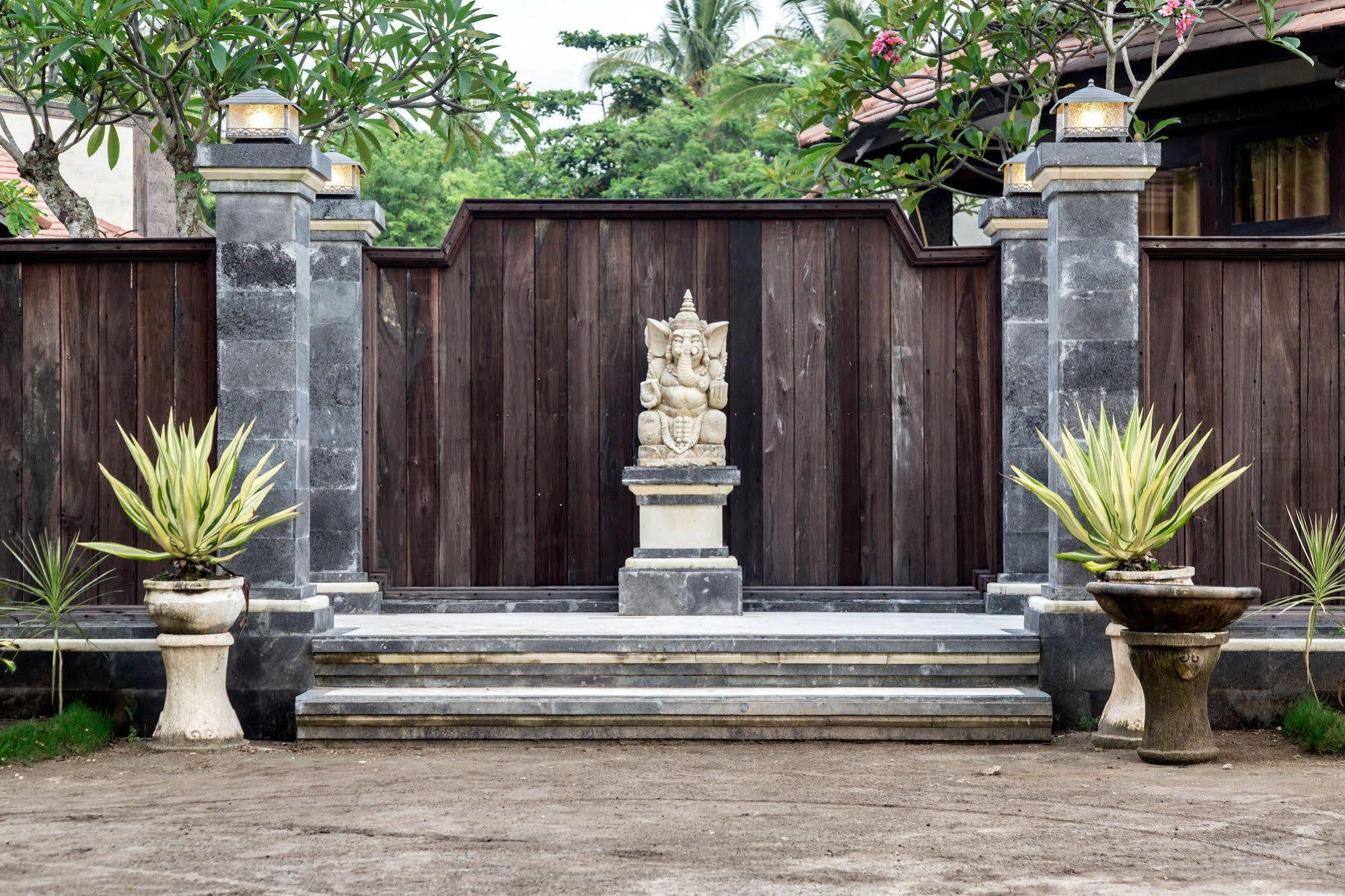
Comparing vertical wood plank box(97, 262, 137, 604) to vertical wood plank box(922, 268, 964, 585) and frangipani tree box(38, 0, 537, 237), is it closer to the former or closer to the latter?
frangipani tree box(38, 0, 537, 237)

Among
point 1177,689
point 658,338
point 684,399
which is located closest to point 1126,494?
point 1177,689

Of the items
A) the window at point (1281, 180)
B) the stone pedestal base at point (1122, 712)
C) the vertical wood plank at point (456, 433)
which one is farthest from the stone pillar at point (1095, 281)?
the window at point (1281, 180)

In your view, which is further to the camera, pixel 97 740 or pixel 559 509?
pixel 559 509

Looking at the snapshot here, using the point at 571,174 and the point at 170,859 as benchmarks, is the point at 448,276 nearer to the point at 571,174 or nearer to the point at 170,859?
the point at 170,859

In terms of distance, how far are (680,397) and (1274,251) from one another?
352 centimetres

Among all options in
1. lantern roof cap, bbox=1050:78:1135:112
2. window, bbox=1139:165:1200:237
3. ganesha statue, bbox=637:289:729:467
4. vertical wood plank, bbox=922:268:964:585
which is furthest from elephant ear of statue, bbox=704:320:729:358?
window, bbox=1139:165:1200:237

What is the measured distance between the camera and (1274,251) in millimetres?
7516

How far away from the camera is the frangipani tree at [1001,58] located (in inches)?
387

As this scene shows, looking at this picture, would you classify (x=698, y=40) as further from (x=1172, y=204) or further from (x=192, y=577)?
(x=192, y=577)

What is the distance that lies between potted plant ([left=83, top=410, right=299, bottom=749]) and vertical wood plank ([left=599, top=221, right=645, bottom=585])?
278cm

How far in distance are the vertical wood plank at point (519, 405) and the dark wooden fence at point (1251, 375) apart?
389 centimetres

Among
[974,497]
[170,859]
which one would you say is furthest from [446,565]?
[170,859]

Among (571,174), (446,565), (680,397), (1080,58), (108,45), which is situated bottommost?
(446,565)

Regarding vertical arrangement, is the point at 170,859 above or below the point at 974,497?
below
